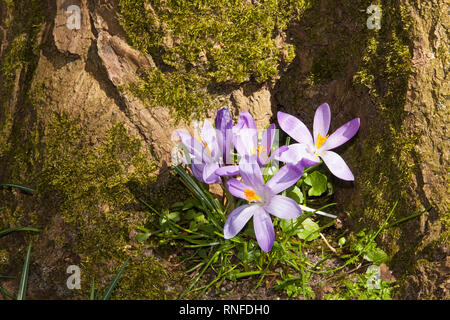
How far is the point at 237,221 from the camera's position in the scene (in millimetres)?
1915

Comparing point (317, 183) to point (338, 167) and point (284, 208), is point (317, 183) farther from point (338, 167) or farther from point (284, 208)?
point (284, 208)

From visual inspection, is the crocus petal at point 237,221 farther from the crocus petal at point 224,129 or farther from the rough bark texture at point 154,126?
the rough bark texture at point 154,126

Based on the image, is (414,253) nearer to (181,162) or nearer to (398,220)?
(398,220)

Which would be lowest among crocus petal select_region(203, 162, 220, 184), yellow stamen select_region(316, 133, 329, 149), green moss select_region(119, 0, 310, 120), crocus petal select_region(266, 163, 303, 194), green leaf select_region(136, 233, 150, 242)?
green leaf select_region(136, 233, 150, 242)

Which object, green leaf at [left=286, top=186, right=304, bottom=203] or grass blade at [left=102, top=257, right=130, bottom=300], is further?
green leaf at [left=286, top=186, right=304, bottom=203]

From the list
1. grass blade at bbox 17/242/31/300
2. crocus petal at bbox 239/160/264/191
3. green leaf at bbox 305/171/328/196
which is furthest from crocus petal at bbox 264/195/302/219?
grass blade at bbox 17/242/31/300

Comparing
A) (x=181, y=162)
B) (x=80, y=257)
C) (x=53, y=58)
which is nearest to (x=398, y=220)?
(x=181, y=162)

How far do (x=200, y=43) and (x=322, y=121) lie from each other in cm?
76

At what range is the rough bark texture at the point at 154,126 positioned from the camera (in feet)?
6.80

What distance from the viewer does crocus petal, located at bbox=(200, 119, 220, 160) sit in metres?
2.08

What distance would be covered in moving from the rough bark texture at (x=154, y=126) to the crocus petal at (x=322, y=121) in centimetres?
27

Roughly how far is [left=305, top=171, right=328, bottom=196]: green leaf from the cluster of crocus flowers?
254 mm

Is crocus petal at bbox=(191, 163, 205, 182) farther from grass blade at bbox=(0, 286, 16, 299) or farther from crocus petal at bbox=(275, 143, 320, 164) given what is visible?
grass blade at bbox=(0, 286, 16, 299)

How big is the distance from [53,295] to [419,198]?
1863 millimetres
